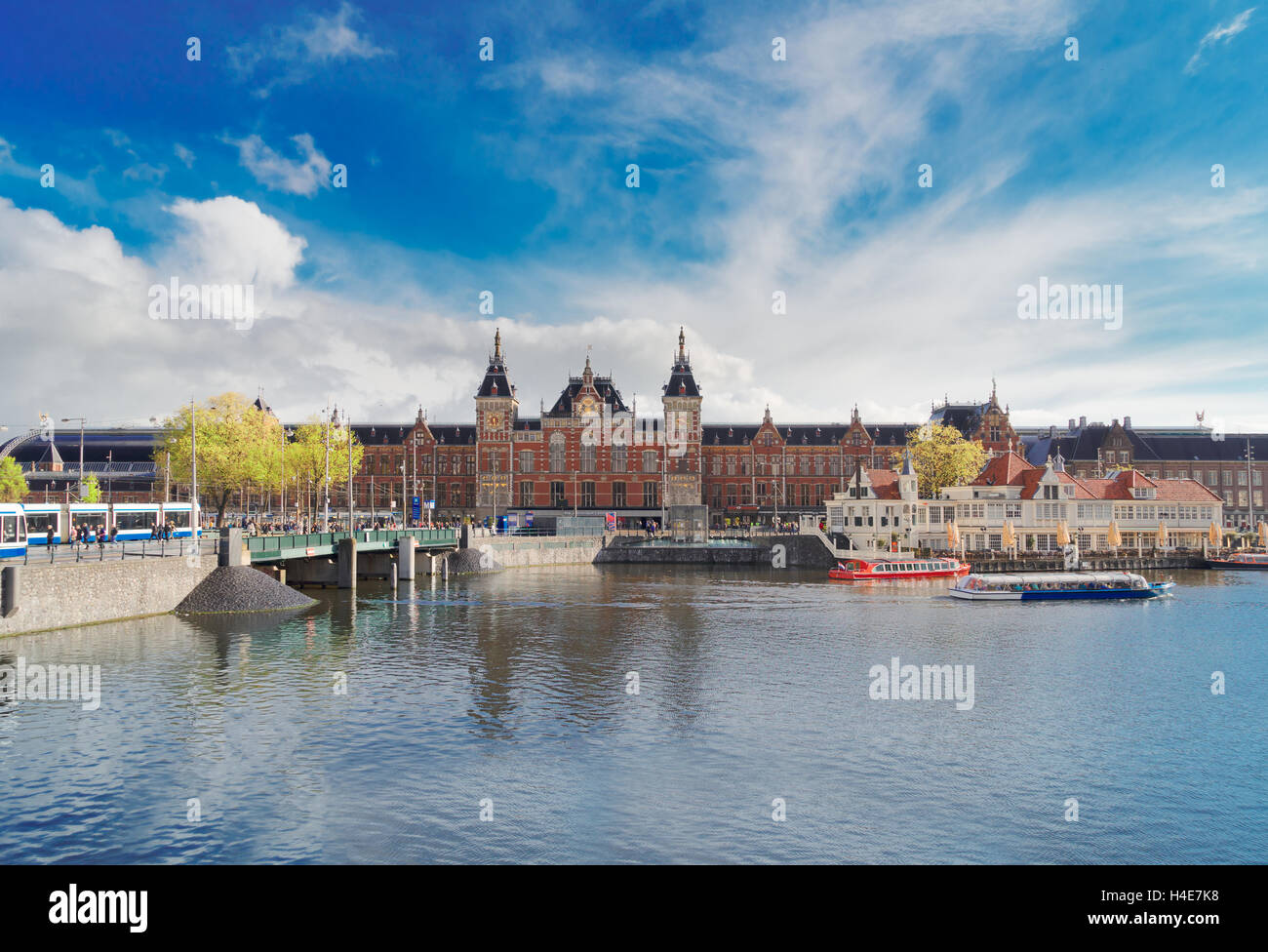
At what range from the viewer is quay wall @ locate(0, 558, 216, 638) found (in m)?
37.5

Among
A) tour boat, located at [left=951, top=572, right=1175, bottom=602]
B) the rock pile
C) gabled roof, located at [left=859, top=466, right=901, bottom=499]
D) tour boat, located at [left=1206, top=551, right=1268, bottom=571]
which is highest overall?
gabled roof, located at [left=859, top=466, right=901, bottom=499]

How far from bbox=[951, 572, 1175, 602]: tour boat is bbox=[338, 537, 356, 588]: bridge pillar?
Answer: 43.5 meters

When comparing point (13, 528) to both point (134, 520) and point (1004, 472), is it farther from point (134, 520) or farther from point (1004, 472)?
point (1004, 472)

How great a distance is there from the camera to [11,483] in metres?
100

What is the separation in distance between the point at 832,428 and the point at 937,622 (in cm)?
8129

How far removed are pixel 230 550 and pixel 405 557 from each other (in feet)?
69.2

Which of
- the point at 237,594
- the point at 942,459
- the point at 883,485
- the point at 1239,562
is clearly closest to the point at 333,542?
the point at 237,594

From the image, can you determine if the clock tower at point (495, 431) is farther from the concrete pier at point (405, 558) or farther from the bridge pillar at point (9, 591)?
the bridge pillar at point (9, 591)

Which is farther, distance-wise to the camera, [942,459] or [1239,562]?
[942,459]

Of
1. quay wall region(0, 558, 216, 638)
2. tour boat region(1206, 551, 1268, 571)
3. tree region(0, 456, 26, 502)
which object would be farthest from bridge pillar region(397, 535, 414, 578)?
tour boat region(1206, 551, 1268, 571)

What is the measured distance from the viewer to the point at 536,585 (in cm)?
6875

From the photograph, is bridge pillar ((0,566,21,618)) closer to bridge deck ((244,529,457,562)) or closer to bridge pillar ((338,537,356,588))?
bridge deck ((244,529,457,562))
